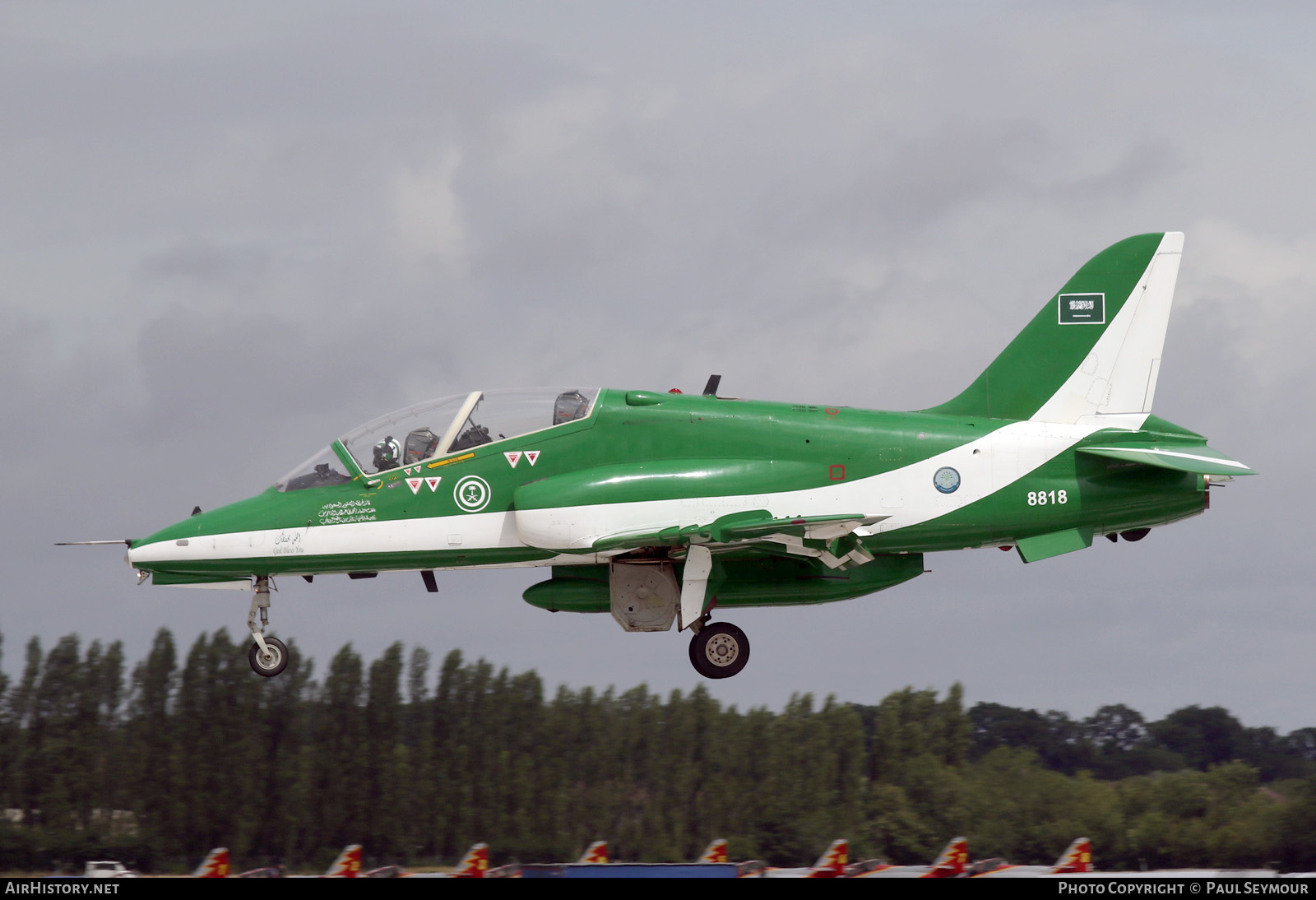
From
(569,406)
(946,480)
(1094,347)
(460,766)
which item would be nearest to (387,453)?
(569,406)

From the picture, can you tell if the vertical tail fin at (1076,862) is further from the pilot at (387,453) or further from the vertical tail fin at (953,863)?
the pilot at (387,453)

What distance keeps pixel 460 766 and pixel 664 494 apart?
3545cm

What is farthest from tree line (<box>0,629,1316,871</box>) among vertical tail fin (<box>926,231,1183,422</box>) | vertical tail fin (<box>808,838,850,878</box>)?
vertical tail fin (<box>926,231,1183,422</box>)

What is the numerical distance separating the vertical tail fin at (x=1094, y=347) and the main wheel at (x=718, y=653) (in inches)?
205

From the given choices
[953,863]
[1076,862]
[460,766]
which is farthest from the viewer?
[460,766]

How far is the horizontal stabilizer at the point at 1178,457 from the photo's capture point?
70.7 feet

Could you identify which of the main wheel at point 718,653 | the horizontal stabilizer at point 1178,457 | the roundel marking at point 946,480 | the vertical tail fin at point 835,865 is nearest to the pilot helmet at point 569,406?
the main wheel at point 718,653

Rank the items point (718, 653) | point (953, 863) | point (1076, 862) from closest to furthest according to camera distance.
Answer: point (718, 653) < point (953, 863) < point (1076, 862)

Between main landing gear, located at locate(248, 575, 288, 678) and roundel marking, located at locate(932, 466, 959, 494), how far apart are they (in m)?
10.8

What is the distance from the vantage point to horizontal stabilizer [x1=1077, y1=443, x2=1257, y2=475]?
70.7 feet

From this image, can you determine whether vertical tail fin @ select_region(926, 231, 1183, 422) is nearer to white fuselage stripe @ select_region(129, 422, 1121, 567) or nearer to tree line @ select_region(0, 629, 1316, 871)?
white fuselage stripe @ select_region(129, 422, 1121, 567)

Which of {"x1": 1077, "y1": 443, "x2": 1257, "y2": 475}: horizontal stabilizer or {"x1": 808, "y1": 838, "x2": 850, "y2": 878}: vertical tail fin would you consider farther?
{"x1": 808, "y1": 838, "x2": 850, "y2": 878}: vertical tail fin

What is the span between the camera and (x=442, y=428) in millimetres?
21969

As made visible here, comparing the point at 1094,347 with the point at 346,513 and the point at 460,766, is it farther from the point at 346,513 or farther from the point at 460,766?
the point at 460,766
